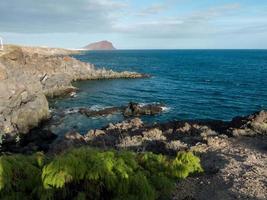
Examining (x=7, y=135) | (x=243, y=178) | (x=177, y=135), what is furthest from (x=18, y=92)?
(x=243, y=178)

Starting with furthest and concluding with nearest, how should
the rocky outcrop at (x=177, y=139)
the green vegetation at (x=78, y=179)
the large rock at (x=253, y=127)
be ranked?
1. the large rock at (x=253, y=127)
2. the rocky outcrop at (x=177, y=139)
3. the green vegetation at (x=78, y=179)

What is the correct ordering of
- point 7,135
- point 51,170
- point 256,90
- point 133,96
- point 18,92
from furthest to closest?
1. point 256,90
2. point 133,96
3. point 18,92
4. point 7,135
5. point 51,170

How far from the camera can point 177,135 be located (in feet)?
92.6

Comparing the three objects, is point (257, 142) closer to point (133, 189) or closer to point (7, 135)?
point (133, 189)

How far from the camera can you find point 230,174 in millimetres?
17969

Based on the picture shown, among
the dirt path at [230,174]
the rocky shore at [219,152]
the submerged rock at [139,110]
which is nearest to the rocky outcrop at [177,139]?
the rocky shore at [219,152]

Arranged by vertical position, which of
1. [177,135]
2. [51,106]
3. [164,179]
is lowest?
[51,106]

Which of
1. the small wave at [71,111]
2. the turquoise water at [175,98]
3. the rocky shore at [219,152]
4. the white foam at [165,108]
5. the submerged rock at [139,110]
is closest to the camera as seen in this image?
the rocky shore at [219,152]

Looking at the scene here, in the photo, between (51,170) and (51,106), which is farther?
(51,106)

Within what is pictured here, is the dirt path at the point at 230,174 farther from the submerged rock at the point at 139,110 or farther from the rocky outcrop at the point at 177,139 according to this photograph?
the submerged rock at the point at 139,110

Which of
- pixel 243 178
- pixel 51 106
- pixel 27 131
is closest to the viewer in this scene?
pixel 243 178

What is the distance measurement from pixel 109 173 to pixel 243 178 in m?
7.35

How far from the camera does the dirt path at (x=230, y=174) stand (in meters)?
15.8

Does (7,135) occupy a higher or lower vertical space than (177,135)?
lower
